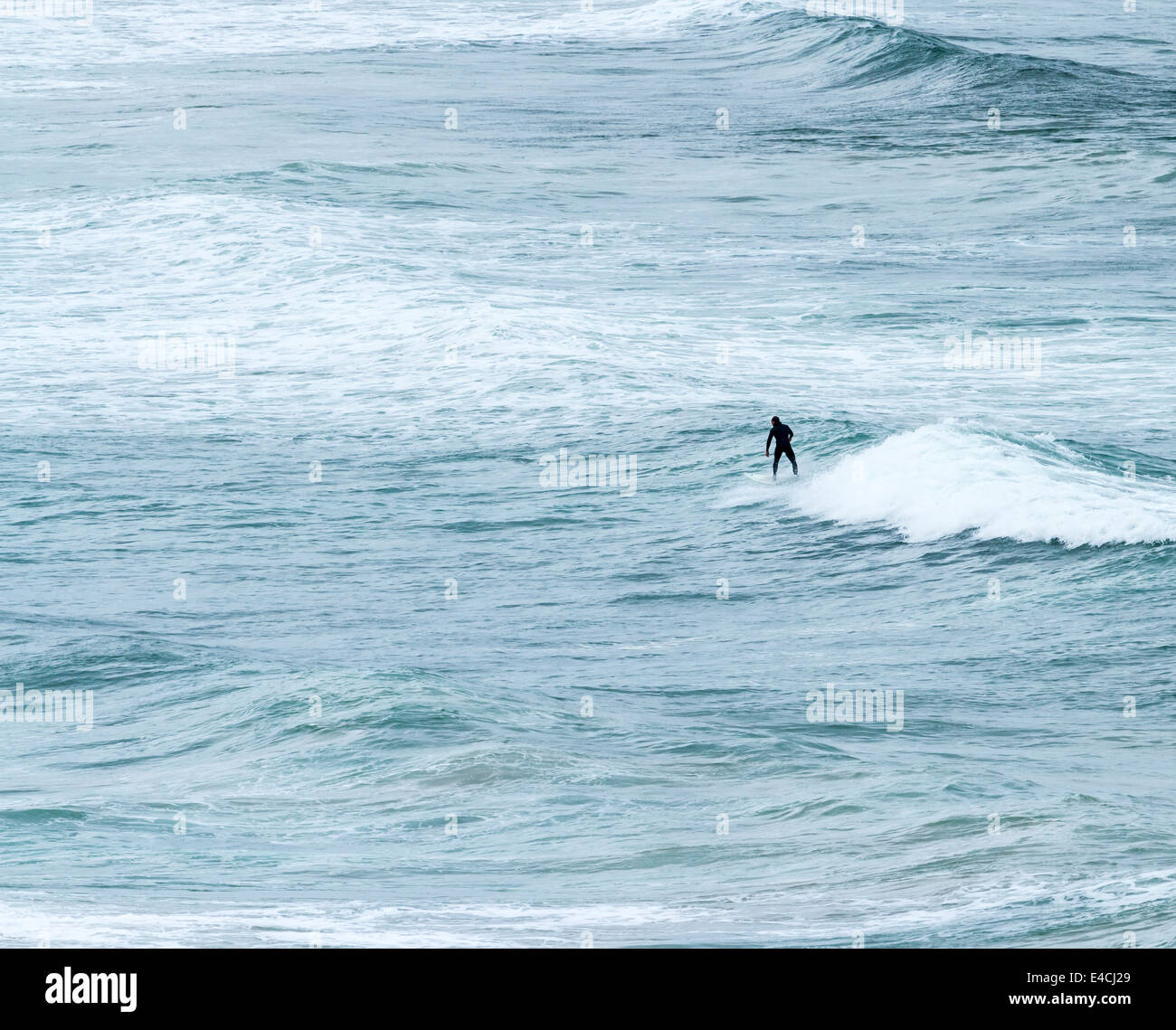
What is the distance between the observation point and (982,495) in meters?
20.0

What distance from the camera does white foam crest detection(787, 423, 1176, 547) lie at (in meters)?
18.9

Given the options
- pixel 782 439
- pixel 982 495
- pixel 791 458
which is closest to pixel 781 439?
pixel 782 439

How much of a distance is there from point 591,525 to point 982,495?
4.04 metres

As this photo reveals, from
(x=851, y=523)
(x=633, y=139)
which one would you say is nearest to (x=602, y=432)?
(x=851, y=523)

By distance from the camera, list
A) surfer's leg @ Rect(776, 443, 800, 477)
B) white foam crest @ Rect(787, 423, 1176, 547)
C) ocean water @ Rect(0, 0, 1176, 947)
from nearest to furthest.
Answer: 1. ocean water @ Rect(0, 0, 1176, 947)
2. white foam crest @ Rect(787, 423, 1176, 547)
3. surfer's leg @ Rect(776, 443, 800, 477)

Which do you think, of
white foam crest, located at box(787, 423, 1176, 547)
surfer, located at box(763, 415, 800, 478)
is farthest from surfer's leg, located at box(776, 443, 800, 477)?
white foam crest, located at box(787, 423, 1176, 547)

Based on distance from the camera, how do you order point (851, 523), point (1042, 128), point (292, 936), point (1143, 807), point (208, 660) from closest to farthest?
point (292, 936) < point (1143, 807) < point (208, 660) < point (851, 523) < point (1042, 128)

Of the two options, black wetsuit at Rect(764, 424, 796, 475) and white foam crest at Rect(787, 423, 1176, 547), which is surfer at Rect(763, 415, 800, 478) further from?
white foam crest at Rect(787, 423, 1176, 547)

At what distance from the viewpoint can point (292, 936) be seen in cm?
887

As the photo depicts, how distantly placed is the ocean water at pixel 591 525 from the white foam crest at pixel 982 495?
0.23ft

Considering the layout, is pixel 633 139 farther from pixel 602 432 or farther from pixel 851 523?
pixel 851 523

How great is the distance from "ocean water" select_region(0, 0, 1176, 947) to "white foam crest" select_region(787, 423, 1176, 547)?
7cm

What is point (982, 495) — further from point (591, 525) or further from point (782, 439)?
Answer: point (591, 525)

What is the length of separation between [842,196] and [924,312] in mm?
10675
